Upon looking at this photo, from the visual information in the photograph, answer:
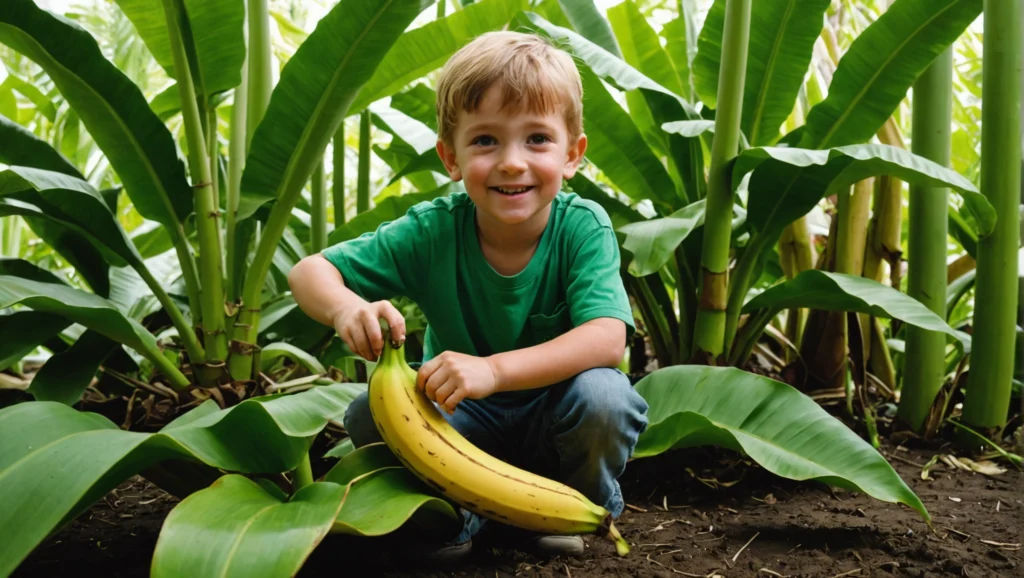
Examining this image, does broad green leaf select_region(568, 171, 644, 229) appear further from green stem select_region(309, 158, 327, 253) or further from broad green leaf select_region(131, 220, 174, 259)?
broad green leaf select_region(131, 220, 174, 259)

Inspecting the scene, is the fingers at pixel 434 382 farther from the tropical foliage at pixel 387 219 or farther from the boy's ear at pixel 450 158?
the boy's ear at pixel 450 158

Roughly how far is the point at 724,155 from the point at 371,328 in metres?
0.73

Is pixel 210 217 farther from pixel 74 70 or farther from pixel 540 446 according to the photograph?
pixel 540 446

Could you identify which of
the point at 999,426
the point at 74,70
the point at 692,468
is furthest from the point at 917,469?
the point at 74,70

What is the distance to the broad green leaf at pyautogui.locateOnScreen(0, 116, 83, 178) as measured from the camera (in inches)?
56.2

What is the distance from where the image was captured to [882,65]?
1.42 meters

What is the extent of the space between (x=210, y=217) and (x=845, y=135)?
1186 millimetres

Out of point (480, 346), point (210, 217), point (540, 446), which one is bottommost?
point (540, 446)

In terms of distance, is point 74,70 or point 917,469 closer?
point 74,70

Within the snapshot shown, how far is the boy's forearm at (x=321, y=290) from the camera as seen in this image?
3.34ft

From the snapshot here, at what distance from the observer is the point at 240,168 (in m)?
1.67

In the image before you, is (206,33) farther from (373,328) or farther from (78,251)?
(373,328)

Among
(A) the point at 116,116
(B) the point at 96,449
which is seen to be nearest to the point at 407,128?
(A) the point at 116,116

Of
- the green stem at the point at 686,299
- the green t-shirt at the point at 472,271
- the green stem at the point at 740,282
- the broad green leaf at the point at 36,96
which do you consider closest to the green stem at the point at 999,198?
the green stem at the point at 740,282
